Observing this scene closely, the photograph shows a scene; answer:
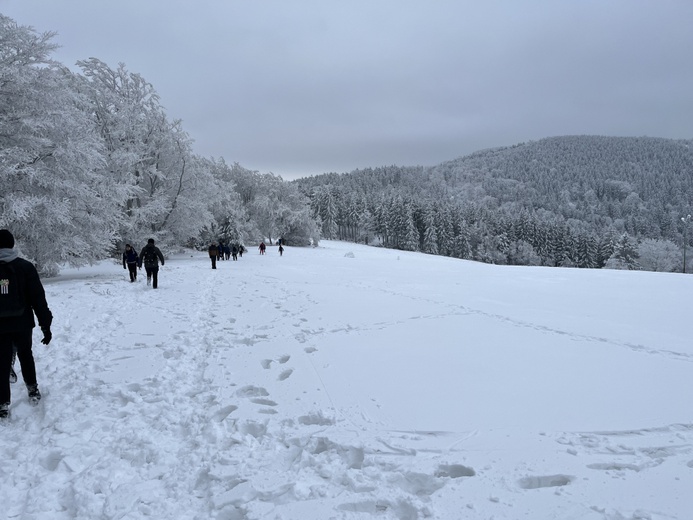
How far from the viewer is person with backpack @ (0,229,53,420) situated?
4121mm

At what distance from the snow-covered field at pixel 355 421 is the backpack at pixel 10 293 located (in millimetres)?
1138

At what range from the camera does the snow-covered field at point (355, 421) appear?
9.75 feet

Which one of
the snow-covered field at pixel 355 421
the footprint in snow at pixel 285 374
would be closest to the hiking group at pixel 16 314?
the snow-covered field at pixel 355 421

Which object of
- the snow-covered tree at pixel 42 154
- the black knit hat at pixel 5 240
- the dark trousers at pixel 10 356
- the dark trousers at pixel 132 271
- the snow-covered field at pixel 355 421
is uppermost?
the snow-covered tree at pixel 42 154

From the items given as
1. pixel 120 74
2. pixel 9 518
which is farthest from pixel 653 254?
pixel 9 518

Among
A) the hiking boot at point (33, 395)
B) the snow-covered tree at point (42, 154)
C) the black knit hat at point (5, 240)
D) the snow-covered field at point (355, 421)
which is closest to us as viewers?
the snow-covered field at point (355, 421)

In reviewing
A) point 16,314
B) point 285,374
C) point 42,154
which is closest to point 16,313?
point 16,314

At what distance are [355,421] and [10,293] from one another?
399 cm

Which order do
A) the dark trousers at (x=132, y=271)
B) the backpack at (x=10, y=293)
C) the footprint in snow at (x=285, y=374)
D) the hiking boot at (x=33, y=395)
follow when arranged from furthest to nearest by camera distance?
the dark trousers at (x=132, y=271) → the footprint in snow at (x=285, y=374) → the hiking boot at (x=33, y=395) → the backpack at (x=10, y=293)

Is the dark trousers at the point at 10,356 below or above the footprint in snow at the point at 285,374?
above

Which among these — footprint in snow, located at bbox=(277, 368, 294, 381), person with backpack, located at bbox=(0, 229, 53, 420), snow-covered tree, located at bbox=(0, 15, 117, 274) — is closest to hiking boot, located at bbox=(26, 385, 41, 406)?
person with backpack, located at bbox=(0, 229, 53, 420)

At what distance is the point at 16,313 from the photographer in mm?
4160

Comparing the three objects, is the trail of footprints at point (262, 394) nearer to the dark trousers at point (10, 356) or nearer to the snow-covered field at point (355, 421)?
the snow-covered field at point (355, 421)

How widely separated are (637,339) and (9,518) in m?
9.04
